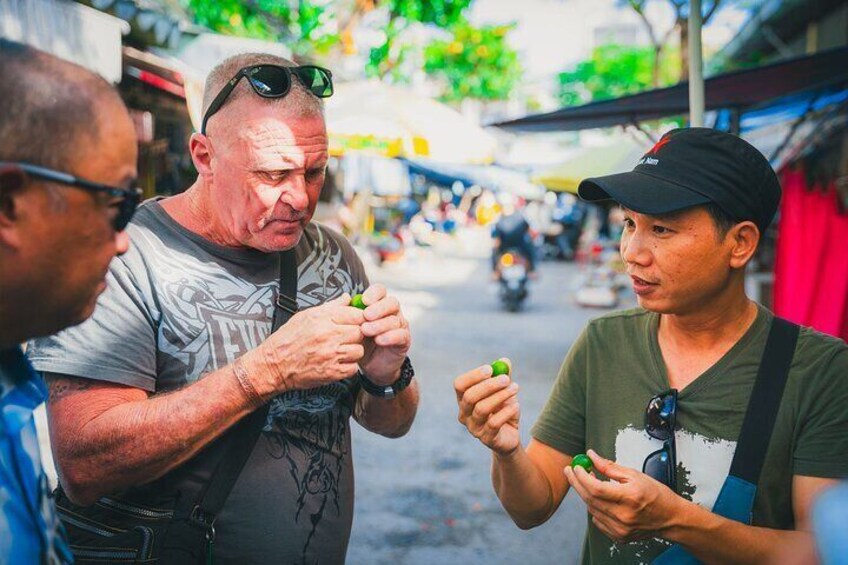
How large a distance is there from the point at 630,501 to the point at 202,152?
1464mm

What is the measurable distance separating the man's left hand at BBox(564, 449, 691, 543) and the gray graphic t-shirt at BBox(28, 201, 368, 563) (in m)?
0.75

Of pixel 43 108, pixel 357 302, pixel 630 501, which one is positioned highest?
pixel 43 108

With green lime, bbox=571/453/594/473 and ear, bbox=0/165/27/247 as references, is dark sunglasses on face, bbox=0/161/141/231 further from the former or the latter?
green lime, bbox=571/453/594/473

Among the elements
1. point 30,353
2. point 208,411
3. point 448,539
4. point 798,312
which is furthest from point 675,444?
point 798,312

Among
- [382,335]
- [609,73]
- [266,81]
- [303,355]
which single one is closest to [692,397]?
[382,335]

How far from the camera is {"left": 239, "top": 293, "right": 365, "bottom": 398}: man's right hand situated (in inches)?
72.9

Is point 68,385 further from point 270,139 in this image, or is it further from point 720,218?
point 720,218

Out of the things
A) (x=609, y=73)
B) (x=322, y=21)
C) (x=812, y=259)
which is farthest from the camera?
(x=609, y=73)

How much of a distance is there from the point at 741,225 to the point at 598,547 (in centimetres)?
92

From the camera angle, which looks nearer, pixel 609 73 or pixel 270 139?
pixel 270 139

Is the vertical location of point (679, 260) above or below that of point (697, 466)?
above

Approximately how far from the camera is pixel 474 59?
27688 mm

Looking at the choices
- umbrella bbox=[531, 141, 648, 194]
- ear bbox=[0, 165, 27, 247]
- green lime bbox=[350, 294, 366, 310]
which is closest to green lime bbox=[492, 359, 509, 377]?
green lime bbox=[350, 294, 366, 310]

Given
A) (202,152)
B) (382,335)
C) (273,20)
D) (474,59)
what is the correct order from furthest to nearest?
(474,59), (273,20), (202,152), (382,335)
